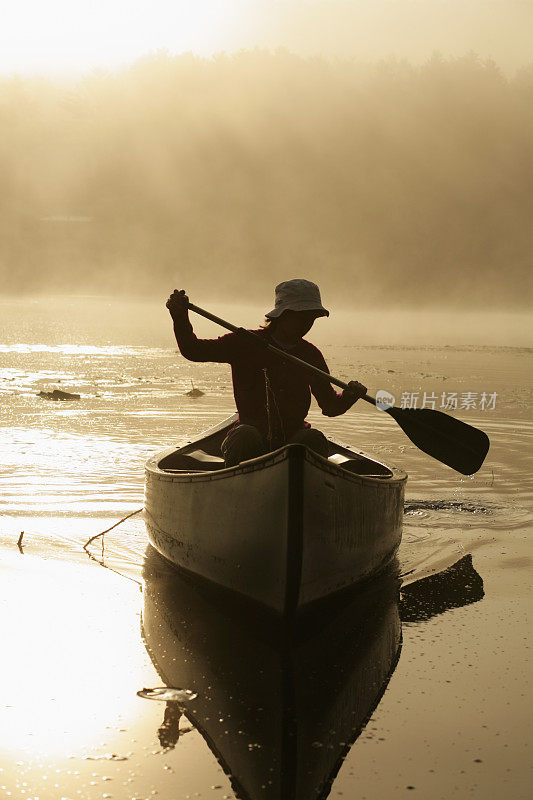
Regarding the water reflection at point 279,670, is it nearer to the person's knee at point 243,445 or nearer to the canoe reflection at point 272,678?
the canoe reflection at point 272,678

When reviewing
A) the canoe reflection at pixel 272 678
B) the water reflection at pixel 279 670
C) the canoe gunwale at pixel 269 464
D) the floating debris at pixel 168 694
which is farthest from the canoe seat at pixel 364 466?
the floating debris at pixel 168 694

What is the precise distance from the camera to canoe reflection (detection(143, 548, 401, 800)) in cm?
337

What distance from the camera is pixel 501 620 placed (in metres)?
5.14

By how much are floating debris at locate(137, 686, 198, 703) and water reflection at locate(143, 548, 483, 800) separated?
38 mm

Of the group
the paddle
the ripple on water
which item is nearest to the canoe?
the paddle

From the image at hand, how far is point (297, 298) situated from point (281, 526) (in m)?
1.78

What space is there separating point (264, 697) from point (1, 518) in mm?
3885

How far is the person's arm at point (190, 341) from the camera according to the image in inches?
233

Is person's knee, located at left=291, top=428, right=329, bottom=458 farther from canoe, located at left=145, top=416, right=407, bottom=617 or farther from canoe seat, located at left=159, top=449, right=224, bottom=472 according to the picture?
canoe seat, located at left=159, top=449, right=224, bottom=472

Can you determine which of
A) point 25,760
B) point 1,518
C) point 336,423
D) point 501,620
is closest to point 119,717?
point 25,760

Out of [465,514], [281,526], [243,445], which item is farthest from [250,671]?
[465,514]

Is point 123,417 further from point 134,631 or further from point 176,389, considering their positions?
point 134,631

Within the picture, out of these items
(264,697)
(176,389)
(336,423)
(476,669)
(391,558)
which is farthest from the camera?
(176,389)

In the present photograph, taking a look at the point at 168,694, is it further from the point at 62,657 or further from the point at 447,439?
the point at 447,439
